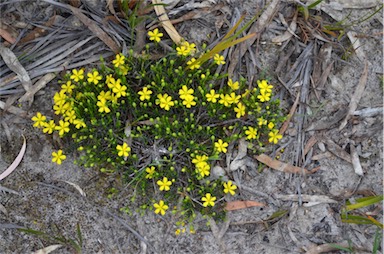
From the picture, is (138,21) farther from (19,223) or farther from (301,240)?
(301,240)

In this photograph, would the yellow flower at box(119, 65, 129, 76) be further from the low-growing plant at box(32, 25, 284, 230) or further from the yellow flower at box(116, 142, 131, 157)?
the yellow flower at box(116, 142, 131, 157)

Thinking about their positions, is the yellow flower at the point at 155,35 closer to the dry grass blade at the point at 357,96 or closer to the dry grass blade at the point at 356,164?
the dry grass blade at the point at 357,96

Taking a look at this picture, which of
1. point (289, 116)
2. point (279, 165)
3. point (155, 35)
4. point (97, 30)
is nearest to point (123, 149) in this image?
point (155, 35)

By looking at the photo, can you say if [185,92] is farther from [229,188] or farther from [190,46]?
[229,188]

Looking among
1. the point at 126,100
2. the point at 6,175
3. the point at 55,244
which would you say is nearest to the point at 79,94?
the point at 126,100

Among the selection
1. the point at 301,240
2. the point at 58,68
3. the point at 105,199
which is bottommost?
the point at 301,240

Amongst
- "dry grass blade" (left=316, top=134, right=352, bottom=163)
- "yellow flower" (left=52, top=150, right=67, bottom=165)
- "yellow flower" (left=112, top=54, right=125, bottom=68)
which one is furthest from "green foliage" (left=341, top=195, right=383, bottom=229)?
"yellow flower" (left=52, top=150, right=67, bottom=165)
